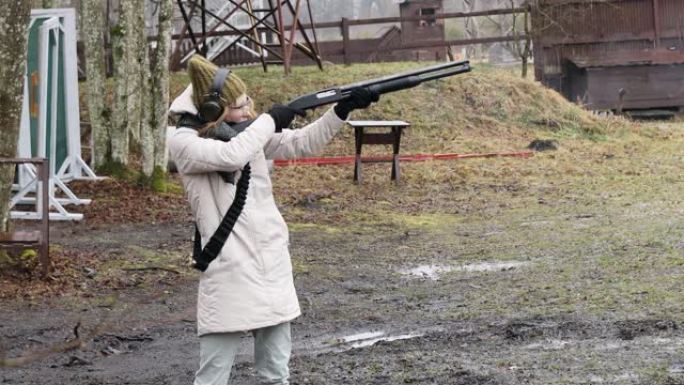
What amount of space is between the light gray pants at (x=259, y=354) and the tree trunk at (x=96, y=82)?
12965 millimetres

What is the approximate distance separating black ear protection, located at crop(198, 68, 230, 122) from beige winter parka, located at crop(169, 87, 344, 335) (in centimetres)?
11

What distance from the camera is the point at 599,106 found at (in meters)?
30.1

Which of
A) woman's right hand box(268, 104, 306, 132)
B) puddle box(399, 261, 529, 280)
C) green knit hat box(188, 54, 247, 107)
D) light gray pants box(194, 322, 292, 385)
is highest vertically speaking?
green knit hat box(188, 54, 247, 107)

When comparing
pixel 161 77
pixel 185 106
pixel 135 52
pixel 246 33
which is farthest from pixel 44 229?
pixel 246 33

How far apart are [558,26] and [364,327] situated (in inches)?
949

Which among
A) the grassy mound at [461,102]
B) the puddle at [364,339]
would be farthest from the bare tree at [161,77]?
the puddle at [364,339]

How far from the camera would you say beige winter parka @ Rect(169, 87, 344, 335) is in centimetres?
536

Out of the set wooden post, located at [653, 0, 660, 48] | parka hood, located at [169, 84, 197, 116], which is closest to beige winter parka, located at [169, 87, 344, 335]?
parka hood, located at [169, 84, 197, 116]

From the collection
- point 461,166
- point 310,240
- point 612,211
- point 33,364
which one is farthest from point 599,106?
point 33,364

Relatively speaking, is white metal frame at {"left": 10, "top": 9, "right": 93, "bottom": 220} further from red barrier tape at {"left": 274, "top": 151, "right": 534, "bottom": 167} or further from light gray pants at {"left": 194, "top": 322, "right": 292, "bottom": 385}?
light gray pants at {"left": 194, "top": 322, "right": 292, "bottom": 385}

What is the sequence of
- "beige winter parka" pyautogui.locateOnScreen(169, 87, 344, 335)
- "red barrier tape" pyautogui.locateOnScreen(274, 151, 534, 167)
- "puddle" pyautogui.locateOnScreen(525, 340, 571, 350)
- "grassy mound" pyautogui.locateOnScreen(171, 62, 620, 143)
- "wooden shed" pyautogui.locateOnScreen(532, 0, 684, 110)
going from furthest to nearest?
1. "wooden shed" pyautogui.locateOnScreen(532, 0, 684, 110)
2. "grassy mound" pyautogui.locateOnScreen(171, 62, 620, 143)
3. "red barrier tape" pyautogui.locateOnScreen(274, 151, 534, 167)
4. "puddle" pyautogui.locateOnScreen(525, 340, 571, 350)
5. "beige winter parka" pyautogui.locateOnScreen(169, 87, 344, 335)

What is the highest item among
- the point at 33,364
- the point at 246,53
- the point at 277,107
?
the point at 246,53

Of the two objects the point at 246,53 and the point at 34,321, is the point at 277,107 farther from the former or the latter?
the point at 246,53

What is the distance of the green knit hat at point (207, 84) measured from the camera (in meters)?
5.47
